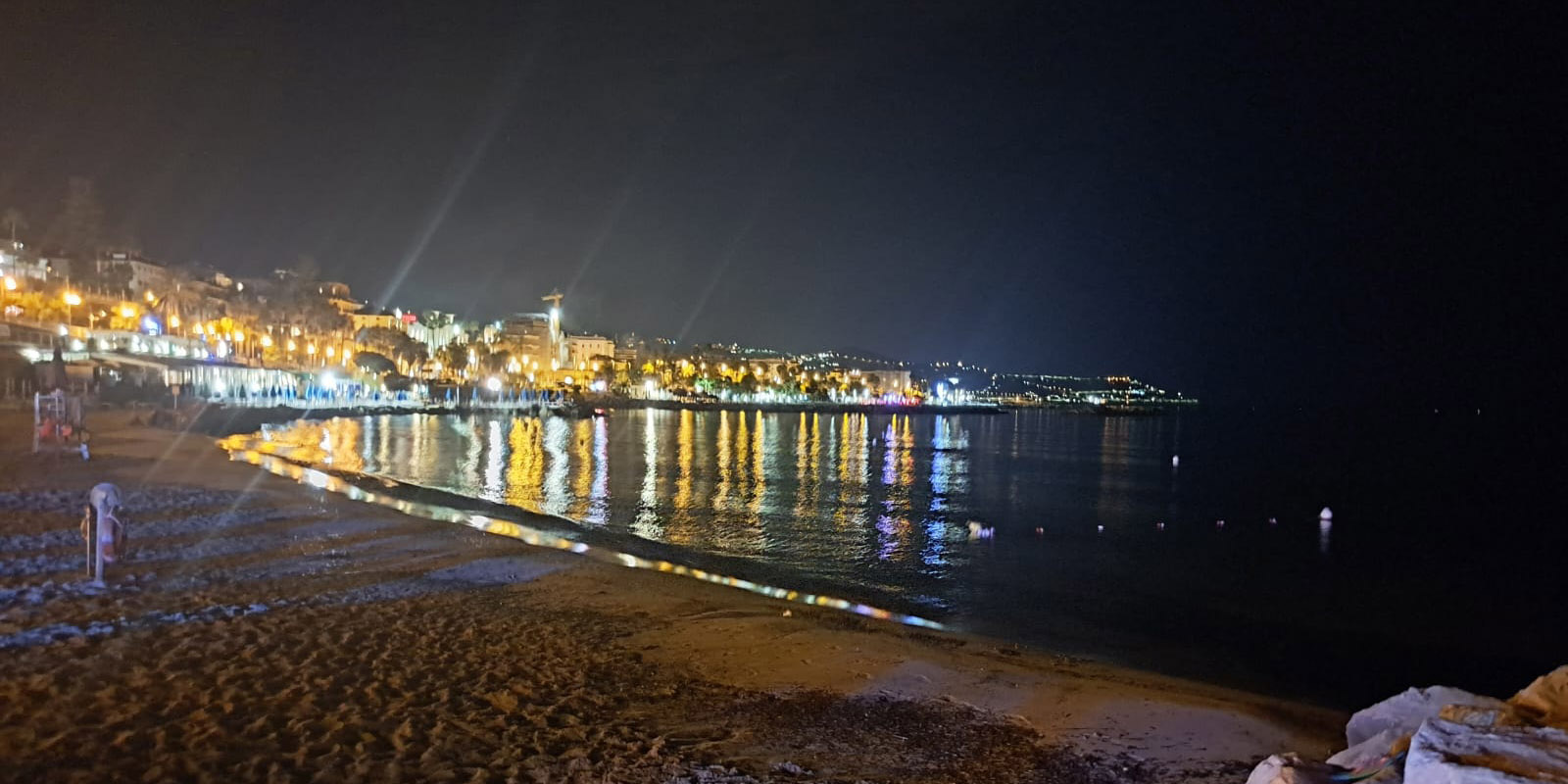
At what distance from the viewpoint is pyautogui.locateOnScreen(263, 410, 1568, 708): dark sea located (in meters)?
13.9

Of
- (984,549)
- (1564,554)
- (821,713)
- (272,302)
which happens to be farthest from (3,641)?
(272,302)

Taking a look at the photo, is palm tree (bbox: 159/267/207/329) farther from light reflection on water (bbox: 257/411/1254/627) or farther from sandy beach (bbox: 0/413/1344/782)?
sandy beach (bbox: 0/413/1344/782)

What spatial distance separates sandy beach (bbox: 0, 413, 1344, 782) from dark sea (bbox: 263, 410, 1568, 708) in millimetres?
3658

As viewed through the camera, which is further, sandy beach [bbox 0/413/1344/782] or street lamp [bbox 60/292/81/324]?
street lamp [bbox 60/292/81/324]

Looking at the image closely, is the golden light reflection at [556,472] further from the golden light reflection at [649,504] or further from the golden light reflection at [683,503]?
the golden light reflection at [683,503]

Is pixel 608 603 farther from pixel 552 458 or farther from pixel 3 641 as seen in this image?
pixel 552 458

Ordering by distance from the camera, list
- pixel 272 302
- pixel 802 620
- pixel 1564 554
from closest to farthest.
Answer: pixel 802 620, pixel 1564 554, pixel 272 302

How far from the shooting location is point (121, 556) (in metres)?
10.2

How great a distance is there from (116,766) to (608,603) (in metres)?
6.38

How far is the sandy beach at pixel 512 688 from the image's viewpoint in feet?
18.9

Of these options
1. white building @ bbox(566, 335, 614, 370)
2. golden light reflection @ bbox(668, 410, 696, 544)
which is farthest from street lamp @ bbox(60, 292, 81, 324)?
white building @ bbox(566, 335, 614, 370)

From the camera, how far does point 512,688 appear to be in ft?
24.4

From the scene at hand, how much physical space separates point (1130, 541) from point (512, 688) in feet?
67.1

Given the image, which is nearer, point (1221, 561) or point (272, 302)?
point (1221, 561)
